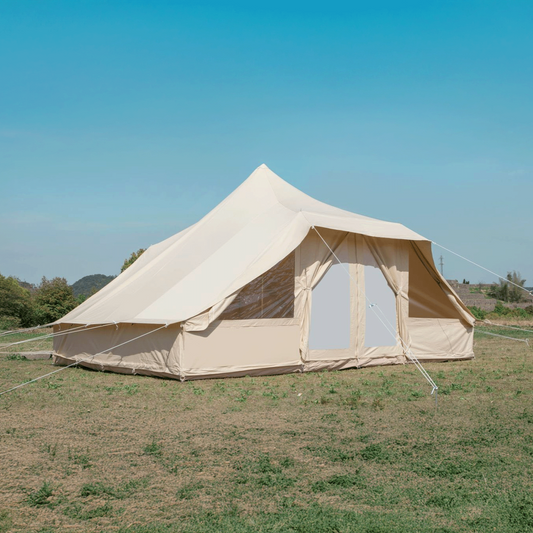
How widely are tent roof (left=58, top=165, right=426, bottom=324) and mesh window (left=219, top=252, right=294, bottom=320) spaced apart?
0.73 feet

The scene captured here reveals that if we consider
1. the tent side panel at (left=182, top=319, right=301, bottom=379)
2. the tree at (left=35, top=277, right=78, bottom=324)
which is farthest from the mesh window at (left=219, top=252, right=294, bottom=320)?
the tree at (left=35, top=277, right=78, bottom=324)

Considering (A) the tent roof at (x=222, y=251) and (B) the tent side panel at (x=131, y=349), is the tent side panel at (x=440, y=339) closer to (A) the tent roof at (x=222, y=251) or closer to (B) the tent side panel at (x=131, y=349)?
(A) the tent roof at (x=222, y=251)

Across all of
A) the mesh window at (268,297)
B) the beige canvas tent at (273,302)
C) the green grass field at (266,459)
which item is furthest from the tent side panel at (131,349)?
the mesh window at (268,297)

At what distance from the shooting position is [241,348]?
28.9 feet

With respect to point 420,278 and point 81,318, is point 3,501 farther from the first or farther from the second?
point 420,278

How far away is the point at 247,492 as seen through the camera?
11.9 feet

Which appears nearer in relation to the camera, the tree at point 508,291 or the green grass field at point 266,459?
the green grass field at point 266,459

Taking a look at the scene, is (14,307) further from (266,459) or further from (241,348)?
(266,459)

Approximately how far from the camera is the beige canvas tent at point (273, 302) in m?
8.70

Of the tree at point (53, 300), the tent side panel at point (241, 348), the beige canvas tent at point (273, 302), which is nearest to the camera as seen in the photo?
the tent side panel at point (241, 348)

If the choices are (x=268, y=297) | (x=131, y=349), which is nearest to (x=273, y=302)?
(x=268, y=297)

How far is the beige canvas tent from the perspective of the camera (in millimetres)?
8695

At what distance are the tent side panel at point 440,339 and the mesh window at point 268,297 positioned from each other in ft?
8.55

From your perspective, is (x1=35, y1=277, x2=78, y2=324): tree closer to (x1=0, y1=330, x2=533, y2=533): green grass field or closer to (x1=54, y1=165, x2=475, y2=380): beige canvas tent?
(x1=54, y1=165, x2=475, y2=380): beige canvas tent
